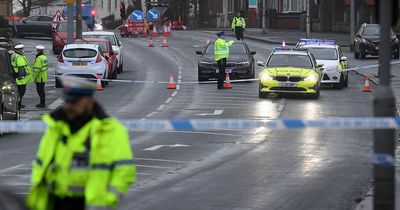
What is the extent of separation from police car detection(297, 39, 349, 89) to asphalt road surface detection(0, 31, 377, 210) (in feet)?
1.68

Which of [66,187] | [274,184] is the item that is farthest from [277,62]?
[66,187]

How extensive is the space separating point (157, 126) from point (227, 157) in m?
8.57

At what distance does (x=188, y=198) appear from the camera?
13336mm

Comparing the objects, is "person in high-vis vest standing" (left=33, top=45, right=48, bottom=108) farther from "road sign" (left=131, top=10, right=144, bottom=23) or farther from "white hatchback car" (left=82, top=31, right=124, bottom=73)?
"road sign" (left=131, top=10, right=144, bottom=23)

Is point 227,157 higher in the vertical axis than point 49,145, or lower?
lower

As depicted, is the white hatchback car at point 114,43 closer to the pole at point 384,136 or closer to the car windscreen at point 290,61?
the car windscreen at point 290,61

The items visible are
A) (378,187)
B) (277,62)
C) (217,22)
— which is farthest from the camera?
(217,22)

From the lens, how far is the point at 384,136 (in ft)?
27.7

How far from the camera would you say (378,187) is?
8430 mm

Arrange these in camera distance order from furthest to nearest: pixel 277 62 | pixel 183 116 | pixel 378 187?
pixel 277 62, pixel 183 116, pixel 378 187

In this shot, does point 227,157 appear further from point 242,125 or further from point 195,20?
point 195,20

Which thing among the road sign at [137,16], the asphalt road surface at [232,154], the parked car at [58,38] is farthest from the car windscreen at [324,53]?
the road sign at [137,16]

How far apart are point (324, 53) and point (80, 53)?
335 inches

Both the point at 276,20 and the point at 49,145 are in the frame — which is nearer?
the point at 49,145
